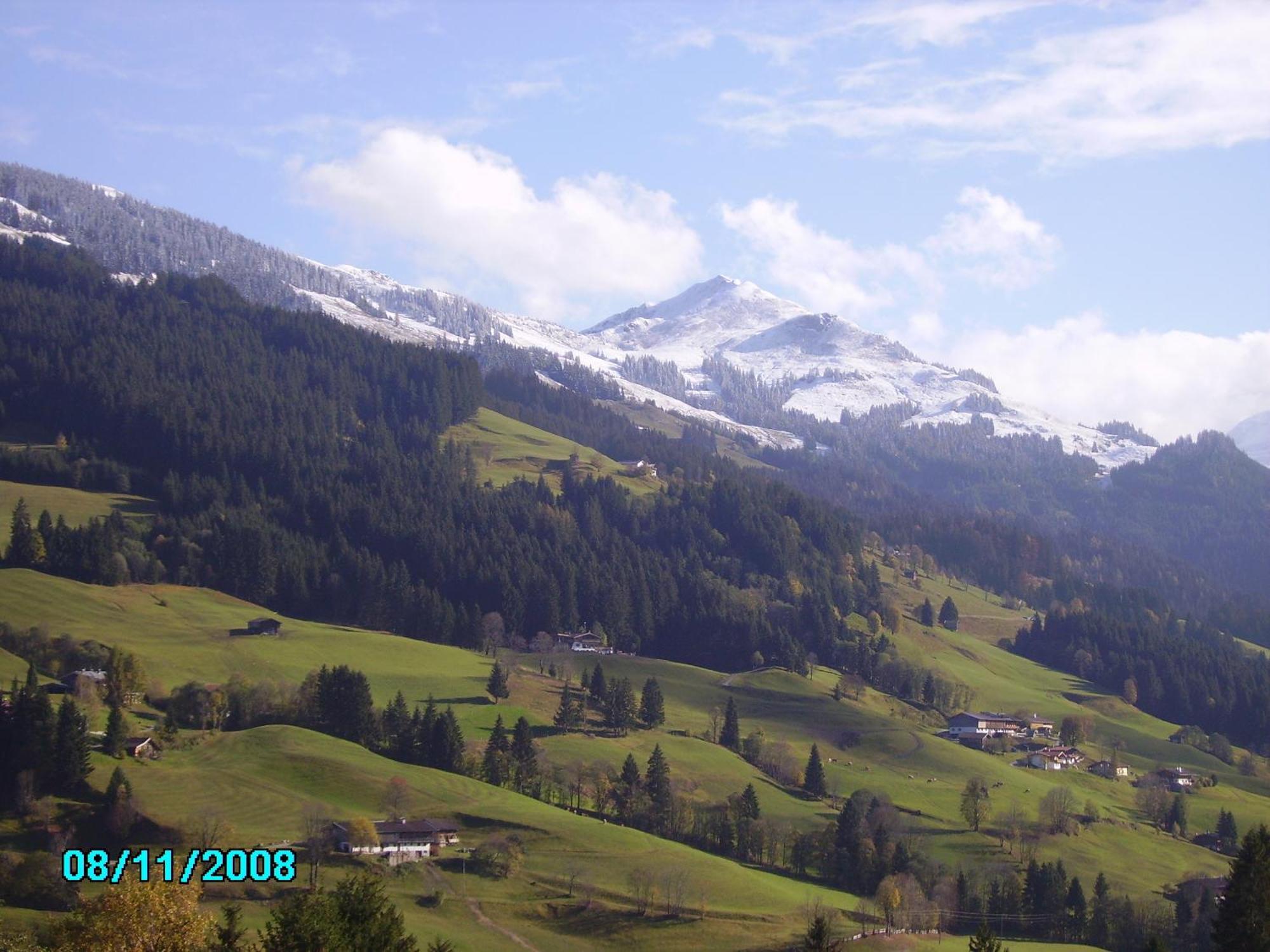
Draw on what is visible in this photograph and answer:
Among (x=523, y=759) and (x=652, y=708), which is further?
(x=652, y=708)

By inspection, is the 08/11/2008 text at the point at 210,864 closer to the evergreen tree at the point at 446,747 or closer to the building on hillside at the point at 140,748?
the building on hillside at the point at 140,748

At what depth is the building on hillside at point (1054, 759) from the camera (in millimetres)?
159250

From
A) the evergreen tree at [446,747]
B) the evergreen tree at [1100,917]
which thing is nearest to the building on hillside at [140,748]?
the evergreen tree at [446,747]

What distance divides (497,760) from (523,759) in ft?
8.73

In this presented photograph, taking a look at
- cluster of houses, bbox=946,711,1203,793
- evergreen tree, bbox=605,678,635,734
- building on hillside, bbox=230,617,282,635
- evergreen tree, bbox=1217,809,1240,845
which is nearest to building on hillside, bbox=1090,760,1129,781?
cluster of houses, bbox=946,711,1203,793

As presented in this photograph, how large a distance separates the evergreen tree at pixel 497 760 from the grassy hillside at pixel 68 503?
250 ft

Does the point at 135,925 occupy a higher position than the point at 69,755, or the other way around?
the point at 135,925

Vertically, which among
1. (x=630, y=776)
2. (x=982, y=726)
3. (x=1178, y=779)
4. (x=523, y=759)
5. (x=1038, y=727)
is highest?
(x=1038, y=727)

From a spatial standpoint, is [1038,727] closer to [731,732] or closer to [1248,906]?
[731,732]

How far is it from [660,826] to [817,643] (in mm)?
82427

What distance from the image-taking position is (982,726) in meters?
168

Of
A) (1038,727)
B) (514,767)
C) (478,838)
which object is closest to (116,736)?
(478,838)

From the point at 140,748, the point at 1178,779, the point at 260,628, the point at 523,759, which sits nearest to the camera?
the point at 140,748

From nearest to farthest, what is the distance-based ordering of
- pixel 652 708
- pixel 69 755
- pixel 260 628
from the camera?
pixel 69 755 → pixel 652 708 → pixel 260 628
